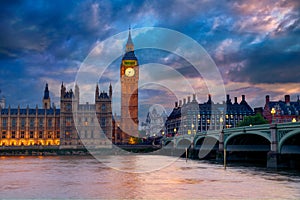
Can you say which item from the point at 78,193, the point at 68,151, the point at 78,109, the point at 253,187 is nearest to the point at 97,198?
the point at 78,193

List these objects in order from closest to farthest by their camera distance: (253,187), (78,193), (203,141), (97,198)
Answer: (97,198), (78,193), (253,187), (203,141)

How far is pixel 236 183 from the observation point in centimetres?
3888

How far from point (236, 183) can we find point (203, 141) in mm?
49946

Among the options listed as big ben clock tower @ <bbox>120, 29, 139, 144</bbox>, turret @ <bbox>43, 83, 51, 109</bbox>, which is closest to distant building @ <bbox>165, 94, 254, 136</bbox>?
big ben clock tower @ <bbox>120, 29, 139, 144</bbox>

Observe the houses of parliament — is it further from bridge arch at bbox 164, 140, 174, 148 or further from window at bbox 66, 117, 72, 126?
bridge arch at bbox 164, 140, 174, 148

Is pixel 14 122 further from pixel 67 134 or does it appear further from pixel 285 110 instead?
pixel 285 110

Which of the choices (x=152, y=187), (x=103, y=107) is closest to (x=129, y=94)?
(x=103, y=107)

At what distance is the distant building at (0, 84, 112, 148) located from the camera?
5428 inches

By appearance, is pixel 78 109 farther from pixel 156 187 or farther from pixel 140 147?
pixel 156 187

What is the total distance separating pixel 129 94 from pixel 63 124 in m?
34.1

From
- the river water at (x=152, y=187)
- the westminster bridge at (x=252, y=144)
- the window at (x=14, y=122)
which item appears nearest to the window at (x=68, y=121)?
the window at (x=14, y=122)

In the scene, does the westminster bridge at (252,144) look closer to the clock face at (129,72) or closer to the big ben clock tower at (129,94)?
the big ben clock tower at (129,94)

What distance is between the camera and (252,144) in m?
74.2

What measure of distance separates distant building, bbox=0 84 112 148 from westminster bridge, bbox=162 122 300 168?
104ft
